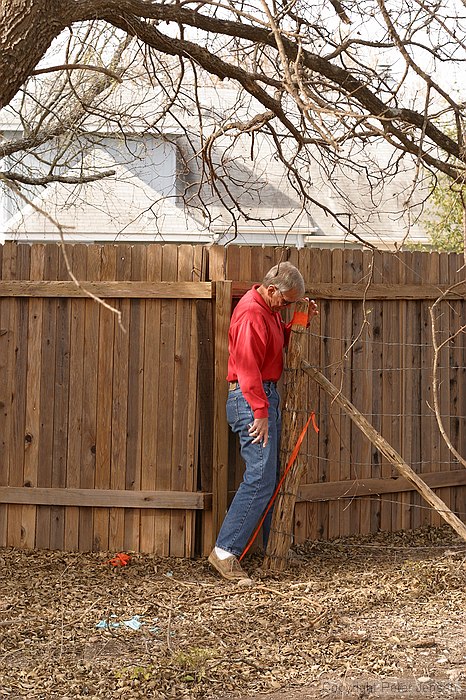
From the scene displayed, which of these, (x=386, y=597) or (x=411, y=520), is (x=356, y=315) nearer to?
(x=411, y=520)

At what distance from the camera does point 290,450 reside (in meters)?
6.00

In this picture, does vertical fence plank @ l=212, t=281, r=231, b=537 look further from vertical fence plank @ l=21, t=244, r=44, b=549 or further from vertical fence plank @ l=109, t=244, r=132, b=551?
vertical fence plank @ l=21, t=244, r=44, b=549

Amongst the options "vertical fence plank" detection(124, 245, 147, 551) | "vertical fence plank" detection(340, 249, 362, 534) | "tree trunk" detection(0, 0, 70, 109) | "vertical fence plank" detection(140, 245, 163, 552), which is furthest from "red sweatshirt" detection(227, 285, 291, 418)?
"tree trunk" detection(0, 0, 70, 109)

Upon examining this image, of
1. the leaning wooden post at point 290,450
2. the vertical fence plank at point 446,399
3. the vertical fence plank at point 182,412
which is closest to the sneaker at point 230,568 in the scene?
the leaning wooden post at point 290,450

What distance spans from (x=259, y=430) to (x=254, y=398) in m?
0.22

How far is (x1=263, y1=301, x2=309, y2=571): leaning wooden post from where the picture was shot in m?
5.96

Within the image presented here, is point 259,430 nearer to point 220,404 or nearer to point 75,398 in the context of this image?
point 220,404

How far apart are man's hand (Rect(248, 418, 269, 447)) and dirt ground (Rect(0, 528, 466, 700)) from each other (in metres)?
0.92

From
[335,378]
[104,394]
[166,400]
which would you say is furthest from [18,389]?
[335,378]

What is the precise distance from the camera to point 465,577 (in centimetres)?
581

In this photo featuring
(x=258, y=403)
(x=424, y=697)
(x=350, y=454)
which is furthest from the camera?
(x=350, y=454)

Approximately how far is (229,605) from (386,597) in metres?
0.99

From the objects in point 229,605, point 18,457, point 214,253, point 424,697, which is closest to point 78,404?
point 18,457

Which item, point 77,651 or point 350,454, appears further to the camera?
point 350,454
